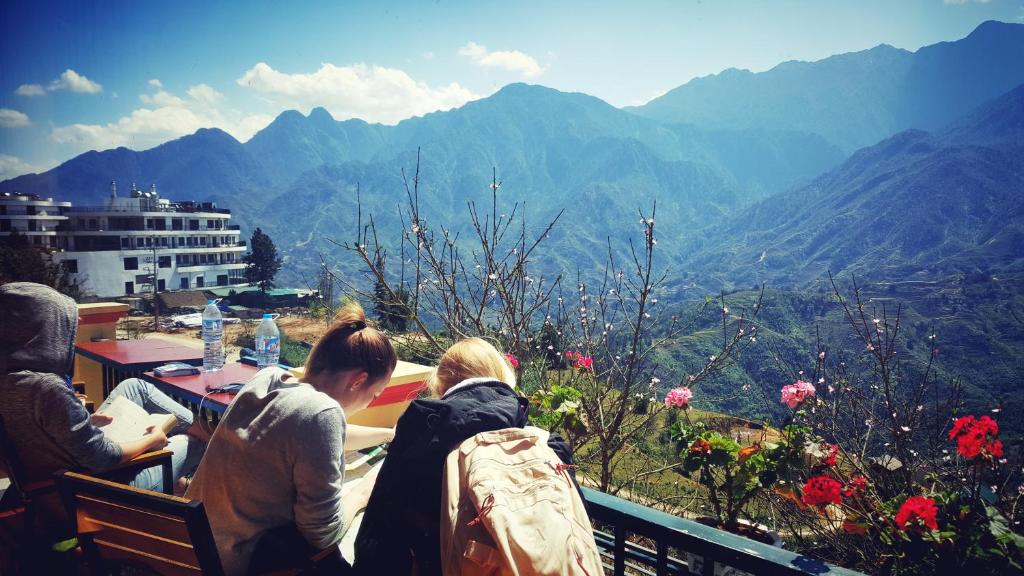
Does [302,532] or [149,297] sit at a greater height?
[302,532]

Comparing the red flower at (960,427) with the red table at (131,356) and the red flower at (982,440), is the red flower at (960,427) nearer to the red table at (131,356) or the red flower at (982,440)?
the red flower at (982,440)

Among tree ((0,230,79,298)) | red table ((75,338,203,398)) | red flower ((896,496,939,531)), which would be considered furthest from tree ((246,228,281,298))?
red flower ((896,496,939,531))

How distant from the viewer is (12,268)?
87.0 ft

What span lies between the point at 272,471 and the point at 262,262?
59.1 m

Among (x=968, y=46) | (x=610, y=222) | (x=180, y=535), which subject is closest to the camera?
(x=180, y=535)

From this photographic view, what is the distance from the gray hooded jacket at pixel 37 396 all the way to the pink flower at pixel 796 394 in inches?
119

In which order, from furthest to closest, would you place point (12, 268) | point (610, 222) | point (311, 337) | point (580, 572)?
point (610, 222) < point (311, 337) < point (12, 268) < point (580, 572)

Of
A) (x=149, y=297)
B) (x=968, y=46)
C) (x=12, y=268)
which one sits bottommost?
(x=149, y=297)

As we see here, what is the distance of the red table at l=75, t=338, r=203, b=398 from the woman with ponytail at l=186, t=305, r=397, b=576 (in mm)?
2347

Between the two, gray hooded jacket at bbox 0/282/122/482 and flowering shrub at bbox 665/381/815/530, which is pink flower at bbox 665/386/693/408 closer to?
flowering shrub at bbox 665/381/815/530

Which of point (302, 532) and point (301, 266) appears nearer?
point (302, 532)

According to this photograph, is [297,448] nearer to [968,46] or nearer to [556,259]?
[556,259]

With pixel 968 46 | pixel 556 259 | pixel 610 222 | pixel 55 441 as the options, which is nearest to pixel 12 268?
pixel 55 441

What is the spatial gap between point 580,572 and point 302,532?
90 centimetres
